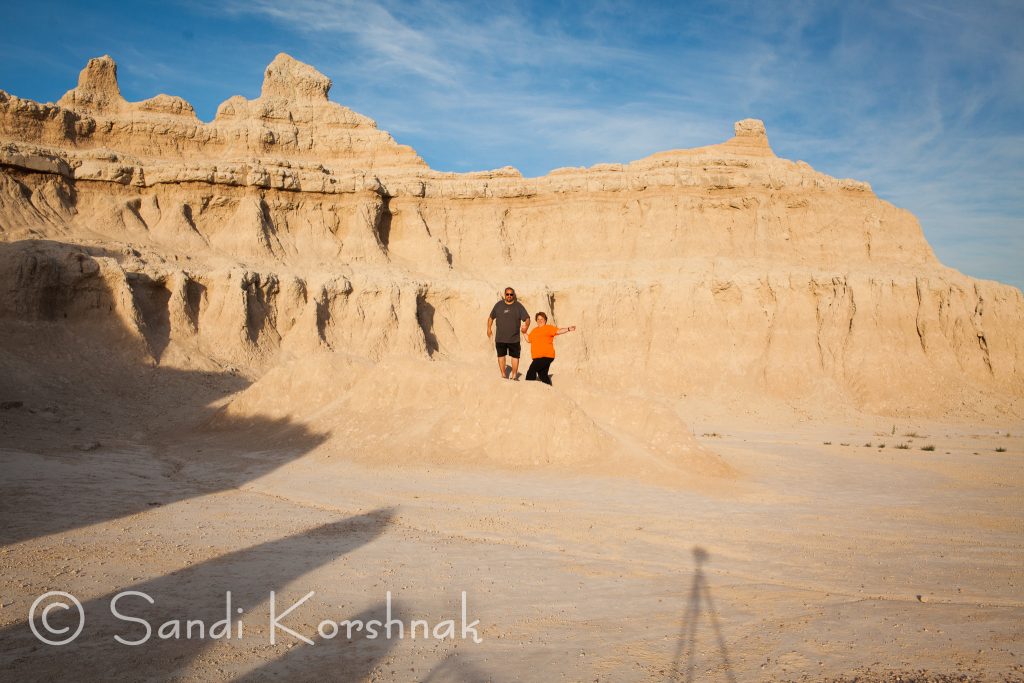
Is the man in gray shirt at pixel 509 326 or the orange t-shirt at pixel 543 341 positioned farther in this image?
the man in gray shirt at pixel 509 326

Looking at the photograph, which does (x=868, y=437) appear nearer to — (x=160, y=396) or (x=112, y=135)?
(x=160, y=396)

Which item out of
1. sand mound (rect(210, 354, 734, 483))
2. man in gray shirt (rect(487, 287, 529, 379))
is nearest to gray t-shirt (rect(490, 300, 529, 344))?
man in gray shirt (rect(487, 287, 529, 379))

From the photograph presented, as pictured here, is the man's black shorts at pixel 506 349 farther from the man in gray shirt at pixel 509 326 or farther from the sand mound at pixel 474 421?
the sand mound at pixel 474 421

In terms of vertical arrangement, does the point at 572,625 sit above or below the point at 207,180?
below

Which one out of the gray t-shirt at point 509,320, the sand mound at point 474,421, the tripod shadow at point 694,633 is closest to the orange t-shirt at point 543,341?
the gray t-shirt at point 509,320

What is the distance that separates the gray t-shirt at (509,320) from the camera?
43.3ft

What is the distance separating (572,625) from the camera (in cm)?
457

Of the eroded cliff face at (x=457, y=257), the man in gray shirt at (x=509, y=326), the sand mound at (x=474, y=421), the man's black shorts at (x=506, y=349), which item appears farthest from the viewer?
the eroded cliff face at (x=457, y=257)

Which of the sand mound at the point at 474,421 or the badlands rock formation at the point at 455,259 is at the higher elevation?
the badlands rock formation at the point at 455,259

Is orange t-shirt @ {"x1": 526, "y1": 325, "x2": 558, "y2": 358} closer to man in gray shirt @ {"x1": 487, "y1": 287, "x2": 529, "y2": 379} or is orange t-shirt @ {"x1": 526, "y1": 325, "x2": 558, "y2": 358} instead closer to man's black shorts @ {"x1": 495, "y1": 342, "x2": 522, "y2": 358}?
man in gray shirt @ {"x1": 487, "y1": 287, "x2": 529, "y2": 379}

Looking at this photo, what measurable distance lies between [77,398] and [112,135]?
18.3 meters

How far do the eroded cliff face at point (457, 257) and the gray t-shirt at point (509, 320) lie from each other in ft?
35.2

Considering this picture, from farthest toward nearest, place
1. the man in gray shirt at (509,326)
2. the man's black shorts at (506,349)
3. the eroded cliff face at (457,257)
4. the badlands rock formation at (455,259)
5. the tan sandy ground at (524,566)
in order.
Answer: the eroded cliff face at (457,257) < the badlands rock formation at (455,259) < the man's black shorts at (506,349) < the man in gray shirt at (509,326) < the tan sandy ground at (524,566)

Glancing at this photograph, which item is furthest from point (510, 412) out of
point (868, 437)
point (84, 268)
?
point (84, 268)
